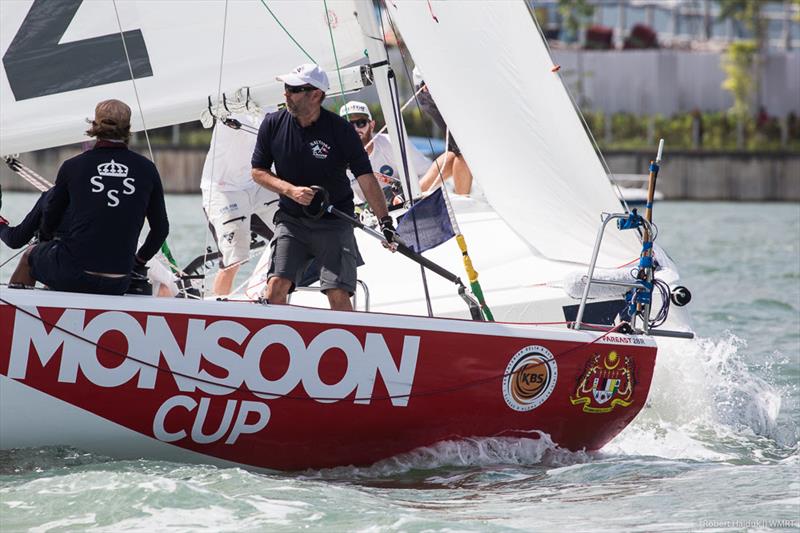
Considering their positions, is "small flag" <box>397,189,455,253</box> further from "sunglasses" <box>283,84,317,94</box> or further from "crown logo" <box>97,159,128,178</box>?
"crown logo" <box>97,159,128,178</box>

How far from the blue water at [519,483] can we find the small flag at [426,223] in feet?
3.44

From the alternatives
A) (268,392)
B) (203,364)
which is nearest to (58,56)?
(203,364)

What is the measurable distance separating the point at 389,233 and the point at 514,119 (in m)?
1.48

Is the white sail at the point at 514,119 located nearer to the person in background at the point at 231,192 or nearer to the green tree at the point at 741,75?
the person in background at the point at 231,192

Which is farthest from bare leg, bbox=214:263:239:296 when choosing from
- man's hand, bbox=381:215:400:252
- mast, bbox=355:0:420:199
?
man's hand, bbox=381:215:400:252

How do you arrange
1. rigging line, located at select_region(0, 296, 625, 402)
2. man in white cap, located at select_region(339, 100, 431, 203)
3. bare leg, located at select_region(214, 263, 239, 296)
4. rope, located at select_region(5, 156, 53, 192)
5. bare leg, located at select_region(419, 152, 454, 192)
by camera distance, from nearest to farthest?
1. rigging line, located at select_region(0, 296, 625, 402)
2. rope, located at select_region(5, 156, 53, 192)
3. bare leg, located at select_region(214, 263, 239, 296)
4. man in white cap, located at select_region(339, 100, 431, 203)
5. bare leg, located at select_region(419, 152, 454, 192)

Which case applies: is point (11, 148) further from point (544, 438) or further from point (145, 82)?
point (544, 438)

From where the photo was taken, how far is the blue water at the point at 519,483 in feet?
17.1

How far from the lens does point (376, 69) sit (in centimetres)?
727

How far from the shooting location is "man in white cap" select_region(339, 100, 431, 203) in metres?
8.74

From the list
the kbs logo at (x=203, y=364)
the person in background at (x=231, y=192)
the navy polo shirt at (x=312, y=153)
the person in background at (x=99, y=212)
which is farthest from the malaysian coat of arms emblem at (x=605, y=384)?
the person in background at (x=231, y=192)

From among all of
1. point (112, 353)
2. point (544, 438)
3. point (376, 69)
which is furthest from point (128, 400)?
point (376, 69)

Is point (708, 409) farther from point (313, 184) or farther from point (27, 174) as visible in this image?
point (27, 174)

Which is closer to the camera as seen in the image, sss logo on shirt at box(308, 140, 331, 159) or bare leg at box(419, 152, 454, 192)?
sss logo on shirt at box(308, 140, 331, 159)
